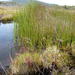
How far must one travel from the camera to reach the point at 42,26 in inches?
316

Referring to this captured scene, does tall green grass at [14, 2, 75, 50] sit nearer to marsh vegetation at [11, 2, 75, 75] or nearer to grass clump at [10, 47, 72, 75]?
marsh vegetation at [11, 2, 75, 75]

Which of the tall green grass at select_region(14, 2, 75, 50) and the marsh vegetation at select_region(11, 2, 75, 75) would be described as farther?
the tall green grass at select_region(14, 2, 75, 50)

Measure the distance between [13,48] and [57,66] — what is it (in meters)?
2.65

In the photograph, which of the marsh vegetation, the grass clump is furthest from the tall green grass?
the grass clump

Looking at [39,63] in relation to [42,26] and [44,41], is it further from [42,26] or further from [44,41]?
[42,26]

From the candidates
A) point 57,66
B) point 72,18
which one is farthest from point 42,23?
point 57,66

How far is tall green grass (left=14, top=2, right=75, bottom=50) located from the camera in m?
7.44

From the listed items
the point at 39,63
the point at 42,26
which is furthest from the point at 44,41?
the point at 39,63

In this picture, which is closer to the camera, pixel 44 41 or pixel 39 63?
pixel 39 63

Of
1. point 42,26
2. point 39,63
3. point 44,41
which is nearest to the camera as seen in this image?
point 39,63

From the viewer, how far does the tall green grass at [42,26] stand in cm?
744

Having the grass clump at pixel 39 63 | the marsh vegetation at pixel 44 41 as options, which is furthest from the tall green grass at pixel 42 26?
the grass clump at pixel 39 63

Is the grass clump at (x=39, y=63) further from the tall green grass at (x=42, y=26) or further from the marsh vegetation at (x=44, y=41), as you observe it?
the tall green grass at (x=42, y=26)

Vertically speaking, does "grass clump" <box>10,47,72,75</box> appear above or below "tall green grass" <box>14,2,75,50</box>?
below
